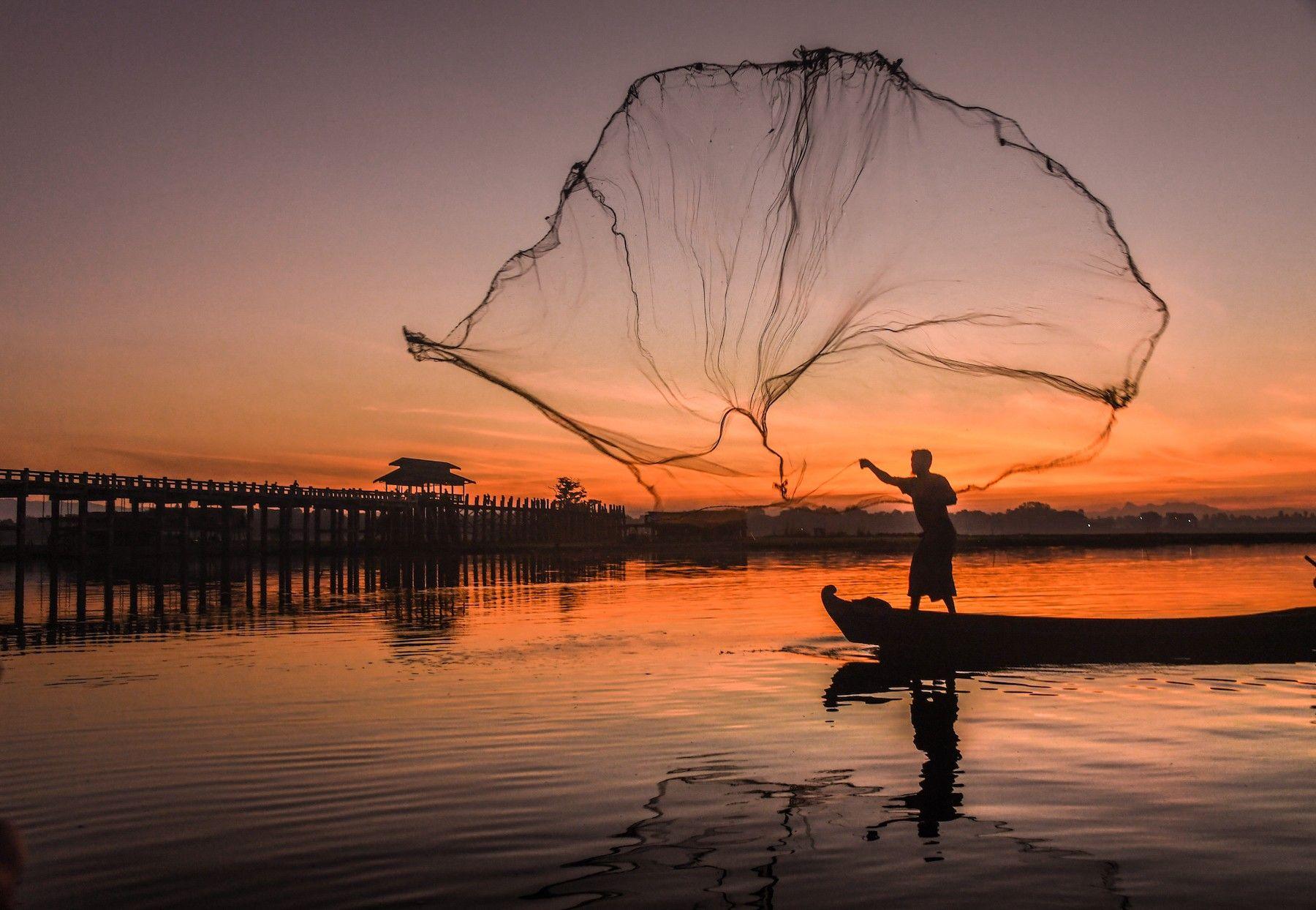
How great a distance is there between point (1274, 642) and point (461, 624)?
17093 millimetres

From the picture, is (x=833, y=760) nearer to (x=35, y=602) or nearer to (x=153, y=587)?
(x=35, y=602)

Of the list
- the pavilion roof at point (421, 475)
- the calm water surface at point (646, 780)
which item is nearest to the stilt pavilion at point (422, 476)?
the pavilion roof at point (421, 475)

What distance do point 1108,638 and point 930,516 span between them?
3767 millimetres

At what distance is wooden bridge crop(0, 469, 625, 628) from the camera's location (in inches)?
1837

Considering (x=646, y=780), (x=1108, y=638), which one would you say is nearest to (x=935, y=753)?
(x=646, y=780)

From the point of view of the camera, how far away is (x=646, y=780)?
9984 mm

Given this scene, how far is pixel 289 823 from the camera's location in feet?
28.0

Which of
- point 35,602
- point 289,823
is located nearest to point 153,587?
point 35,602

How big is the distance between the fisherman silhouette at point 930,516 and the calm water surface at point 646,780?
162 centimetres

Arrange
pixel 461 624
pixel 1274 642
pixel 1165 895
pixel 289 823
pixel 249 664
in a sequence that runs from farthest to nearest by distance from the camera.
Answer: pixel 461 624 < pixel 249 664 < pixel 1274 642 < pixel 289 823 < pixel 1165 895

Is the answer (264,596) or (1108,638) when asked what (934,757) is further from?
(264,596)

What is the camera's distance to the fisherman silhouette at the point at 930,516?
16.7 metres

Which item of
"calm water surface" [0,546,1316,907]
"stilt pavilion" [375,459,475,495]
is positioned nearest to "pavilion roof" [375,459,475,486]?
"stilt pavilion" [375,459,475,495]

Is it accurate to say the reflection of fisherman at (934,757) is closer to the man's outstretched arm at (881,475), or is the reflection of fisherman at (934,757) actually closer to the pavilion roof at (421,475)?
the man's outstretched arm at (881,475)
